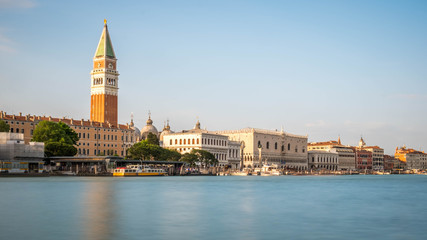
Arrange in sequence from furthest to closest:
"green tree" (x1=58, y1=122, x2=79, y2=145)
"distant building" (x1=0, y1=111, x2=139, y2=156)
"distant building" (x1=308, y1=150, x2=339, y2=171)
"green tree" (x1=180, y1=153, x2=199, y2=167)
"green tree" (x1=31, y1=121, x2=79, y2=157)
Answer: "distant building" (x1=308, y1=150, x2=339, y2=171)
"green tree" (x1=180, y1=153, x2=199, y2=167)
"distant building" (x1=0, y1=111, x2=139, y2=156)
"green tree" (x1=58, y1=122, x2=79, y2=145)
"green tree" (x1=31, y1=121, x2=79, y2=157)

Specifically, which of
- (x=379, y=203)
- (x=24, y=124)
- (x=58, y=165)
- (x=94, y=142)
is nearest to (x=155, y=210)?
(x=379, y=203)

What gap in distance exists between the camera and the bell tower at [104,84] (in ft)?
354

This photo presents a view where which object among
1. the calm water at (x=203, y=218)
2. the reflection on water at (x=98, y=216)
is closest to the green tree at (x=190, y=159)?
the reflection on water at (x=98, y=216)

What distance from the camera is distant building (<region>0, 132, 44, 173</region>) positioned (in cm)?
6638

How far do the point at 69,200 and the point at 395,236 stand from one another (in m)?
18.1

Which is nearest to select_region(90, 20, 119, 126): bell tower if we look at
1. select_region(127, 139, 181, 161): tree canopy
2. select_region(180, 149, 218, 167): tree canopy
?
select_region(180, 149, 218, 167): tree canopy

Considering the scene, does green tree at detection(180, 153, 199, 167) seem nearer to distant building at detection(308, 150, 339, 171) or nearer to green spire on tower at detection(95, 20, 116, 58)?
green spire on tower at detection(95, 20, 116, 58)

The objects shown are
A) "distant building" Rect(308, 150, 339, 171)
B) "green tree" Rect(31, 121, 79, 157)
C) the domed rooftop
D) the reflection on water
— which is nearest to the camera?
the reflection on water

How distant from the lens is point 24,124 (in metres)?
86.0

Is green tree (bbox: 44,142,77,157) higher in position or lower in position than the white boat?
higher

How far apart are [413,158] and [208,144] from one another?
330 feet

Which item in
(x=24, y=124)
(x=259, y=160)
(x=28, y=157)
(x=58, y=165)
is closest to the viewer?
(x=28, y=157)

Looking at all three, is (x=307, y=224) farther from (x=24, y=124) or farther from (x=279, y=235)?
(x=24, y=124)

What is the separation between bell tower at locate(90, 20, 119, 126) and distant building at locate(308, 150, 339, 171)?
2162 inches
